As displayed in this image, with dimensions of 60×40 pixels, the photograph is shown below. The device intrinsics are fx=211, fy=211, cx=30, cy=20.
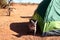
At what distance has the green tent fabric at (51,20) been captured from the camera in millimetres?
A: 8703

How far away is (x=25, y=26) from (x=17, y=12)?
329 centimetres

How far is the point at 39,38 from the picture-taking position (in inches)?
337

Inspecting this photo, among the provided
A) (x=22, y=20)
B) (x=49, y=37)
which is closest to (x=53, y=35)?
(x=49, y=37)

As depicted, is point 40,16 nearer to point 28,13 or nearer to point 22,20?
point 22,20

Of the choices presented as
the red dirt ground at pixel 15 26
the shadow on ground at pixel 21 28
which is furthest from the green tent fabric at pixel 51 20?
the shadow on ground at pixel 21 28

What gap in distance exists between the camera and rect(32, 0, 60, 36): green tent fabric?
28.6ft

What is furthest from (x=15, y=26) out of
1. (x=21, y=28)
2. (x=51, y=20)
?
(x=51, y=20)

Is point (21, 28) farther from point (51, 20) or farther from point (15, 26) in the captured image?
point (51, 20)

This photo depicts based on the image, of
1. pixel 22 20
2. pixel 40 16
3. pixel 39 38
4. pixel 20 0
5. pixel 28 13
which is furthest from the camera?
pixel 20 0

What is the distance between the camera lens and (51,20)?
881 centimetres

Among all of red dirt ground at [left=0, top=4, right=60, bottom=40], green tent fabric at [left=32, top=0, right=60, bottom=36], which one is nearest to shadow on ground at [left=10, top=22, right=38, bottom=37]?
red dirt ground at [left=0, top=4, right=60, bottom=40]

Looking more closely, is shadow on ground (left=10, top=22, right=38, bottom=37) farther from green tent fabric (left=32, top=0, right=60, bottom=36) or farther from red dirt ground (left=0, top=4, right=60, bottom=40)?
green tent fabric (left=32, top=0, right=60, bottom=36)

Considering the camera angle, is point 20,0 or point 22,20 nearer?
point 22,20

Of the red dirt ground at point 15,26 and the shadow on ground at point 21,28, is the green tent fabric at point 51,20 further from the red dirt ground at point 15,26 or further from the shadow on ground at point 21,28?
the shadow on ground at point 21,28
